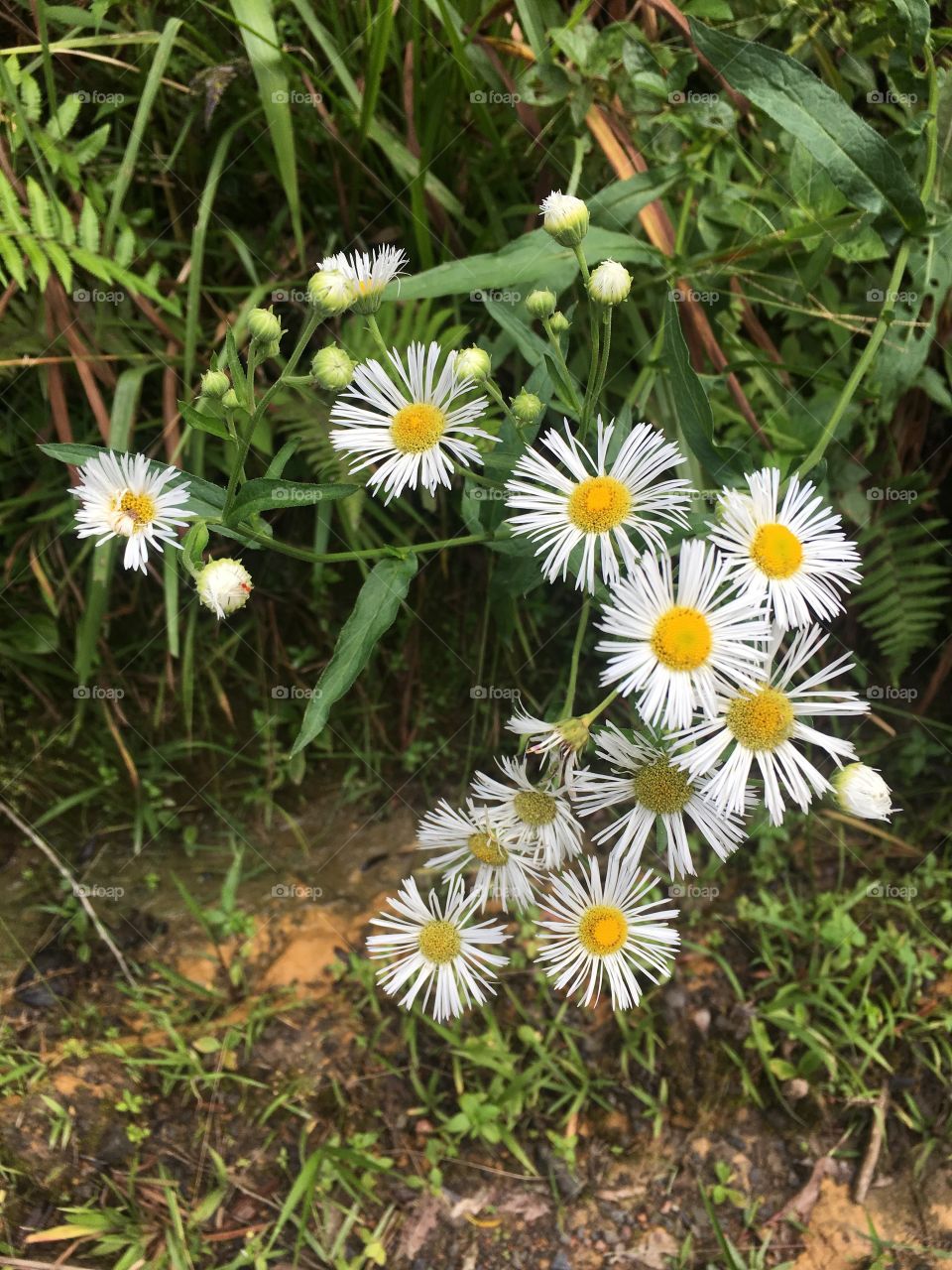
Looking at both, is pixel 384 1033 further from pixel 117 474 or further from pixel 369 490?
pixel 117 474

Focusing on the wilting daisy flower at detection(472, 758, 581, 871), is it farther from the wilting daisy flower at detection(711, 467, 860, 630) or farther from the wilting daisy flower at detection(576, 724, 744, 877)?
the wilting daisy flower at detection(711, 467, 860, 630)

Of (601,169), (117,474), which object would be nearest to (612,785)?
(117,474)

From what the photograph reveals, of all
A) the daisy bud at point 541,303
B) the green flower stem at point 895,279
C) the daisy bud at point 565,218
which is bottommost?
the daisy bud at point 541,303

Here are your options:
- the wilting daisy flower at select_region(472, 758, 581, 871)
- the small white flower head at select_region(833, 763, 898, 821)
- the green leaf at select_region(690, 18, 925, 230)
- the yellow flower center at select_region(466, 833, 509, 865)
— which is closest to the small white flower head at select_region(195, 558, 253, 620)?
the wilting daisy flower at select_region(472, 758, 581, 871)

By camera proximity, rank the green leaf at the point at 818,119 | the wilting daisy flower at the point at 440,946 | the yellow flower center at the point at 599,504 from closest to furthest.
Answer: the yellow flower center at the point at 599,504 < the green leaf at the point at 818,119 < the wilting daisy flower at the point at 440,946

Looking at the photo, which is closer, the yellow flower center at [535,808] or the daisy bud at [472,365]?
the daisy bud at [472,365]

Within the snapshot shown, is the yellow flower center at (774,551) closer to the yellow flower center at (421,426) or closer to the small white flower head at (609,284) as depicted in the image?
the small white flower head at (609,284)

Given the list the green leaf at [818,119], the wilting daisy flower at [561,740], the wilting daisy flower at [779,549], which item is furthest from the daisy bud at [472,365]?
the green leaf at [818,119]
